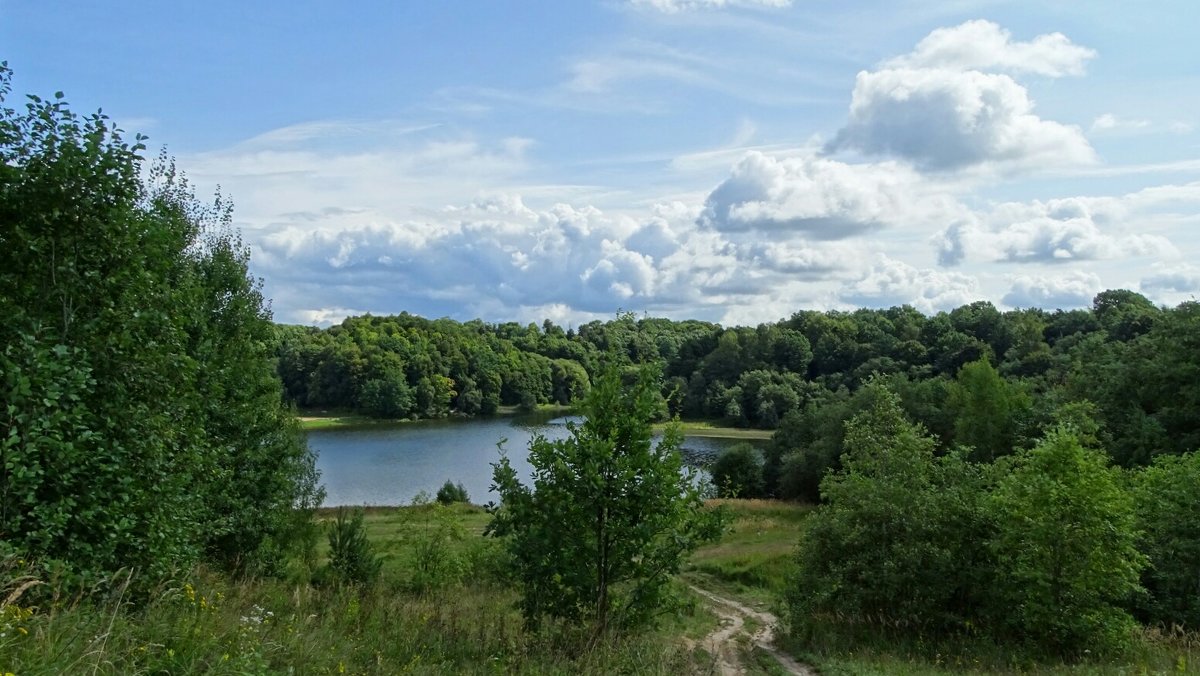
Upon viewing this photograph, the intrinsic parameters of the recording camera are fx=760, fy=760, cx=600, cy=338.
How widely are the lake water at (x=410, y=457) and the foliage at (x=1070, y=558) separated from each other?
23124 millimetres

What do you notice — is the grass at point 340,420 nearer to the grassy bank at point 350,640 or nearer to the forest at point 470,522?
the forest at point 470,522

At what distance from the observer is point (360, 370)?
100312 mm

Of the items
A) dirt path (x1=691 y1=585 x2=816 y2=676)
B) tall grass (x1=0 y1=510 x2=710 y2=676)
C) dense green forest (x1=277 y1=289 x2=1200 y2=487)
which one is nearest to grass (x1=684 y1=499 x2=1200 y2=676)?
dirt path (x1=691 y1=585 x2=816 y2=676)

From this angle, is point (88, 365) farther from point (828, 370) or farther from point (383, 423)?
point (828, 370)

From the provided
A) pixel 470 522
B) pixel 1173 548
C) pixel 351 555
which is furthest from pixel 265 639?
pixel 470 522

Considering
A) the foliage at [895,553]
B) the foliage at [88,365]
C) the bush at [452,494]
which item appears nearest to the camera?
the foliage at [88,365]

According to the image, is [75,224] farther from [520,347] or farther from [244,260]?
[520,347]

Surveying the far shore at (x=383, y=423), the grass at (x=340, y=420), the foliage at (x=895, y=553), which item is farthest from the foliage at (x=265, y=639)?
the grass at (x=340, y=420)

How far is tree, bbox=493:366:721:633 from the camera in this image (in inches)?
366

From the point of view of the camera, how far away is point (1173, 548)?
15703 millimetres

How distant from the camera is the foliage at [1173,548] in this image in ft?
50.2

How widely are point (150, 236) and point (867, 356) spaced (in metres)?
101

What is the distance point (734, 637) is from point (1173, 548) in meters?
9.23

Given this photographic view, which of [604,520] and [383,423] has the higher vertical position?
[604,520]
